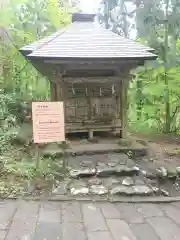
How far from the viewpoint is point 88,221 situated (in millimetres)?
3793

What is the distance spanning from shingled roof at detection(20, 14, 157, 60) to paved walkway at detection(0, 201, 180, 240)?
→ 132 inches

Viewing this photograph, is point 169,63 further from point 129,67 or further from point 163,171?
point 163,171

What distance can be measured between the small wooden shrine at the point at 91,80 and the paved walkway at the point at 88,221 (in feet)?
11.0

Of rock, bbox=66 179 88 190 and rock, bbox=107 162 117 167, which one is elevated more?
rock, bbox=107 162 117 167

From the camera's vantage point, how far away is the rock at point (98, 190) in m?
4.72

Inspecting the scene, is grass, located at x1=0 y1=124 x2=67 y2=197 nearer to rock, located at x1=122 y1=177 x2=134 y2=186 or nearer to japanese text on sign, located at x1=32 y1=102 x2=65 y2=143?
japanese text on sign, located at x1=32 y1=102 x2=65 y2=143

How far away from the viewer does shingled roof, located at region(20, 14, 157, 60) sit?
20.9 feet

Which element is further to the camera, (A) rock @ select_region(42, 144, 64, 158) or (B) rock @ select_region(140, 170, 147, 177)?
(A) rock @ select_region(42, 144, 64, 158)

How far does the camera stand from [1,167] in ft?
17.3

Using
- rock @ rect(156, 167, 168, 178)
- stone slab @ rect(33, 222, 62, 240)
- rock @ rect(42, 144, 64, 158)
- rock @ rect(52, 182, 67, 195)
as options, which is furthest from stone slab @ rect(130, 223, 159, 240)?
rock @ rect(42, 144, 64, 158)

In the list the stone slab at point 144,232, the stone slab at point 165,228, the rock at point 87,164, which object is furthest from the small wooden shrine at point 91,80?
the stone slab at point 144,232

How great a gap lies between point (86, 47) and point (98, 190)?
3.52 m

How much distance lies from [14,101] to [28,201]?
5.07 metres

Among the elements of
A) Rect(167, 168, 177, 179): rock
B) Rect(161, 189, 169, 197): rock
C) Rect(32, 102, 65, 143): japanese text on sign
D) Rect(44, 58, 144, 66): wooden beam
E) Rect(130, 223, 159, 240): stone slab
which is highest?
Rect(44, 58, 144, 66): wooden beam
